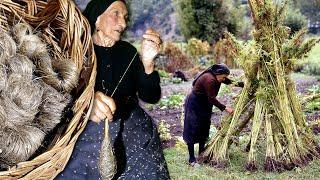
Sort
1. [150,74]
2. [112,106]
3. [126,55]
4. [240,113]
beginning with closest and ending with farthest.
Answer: [112,106] → [150,74] → [126,55] → [240,113]

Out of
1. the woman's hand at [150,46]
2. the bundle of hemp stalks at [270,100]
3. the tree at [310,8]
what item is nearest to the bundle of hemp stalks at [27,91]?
the woman's hand at [150,46]

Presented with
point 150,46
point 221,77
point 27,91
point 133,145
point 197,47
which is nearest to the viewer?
point 27,91

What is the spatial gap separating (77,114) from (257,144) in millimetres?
1000

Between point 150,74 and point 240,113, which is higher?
point 150,74

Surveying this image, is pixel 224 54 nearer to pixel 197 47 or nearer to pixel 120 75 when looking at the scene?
pixel 197 47

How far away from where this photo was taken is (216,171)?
145cm

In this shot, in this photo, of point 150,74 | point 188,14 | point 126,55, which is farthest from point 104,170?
point 188,14

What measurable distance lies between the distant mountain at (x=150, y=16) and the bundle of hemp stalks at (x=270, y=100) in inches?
7.8

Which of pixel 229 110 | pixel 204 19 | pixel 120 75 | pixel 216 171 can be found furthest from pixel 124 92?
pixel 204 19

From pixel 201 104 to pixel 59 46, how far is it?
909mm

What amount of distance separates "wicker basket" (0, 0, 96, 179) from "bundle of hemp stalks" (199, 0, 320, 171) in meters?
0.86

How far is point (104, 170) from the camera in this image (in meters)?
0.76

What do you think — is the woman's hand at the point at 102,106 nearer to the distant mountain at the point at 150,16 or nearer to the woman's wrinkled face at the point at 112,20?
the woman's wrinkled face at the point at 112,20

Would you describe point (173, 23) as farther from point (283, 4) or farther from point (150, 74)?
point (150, 74)
